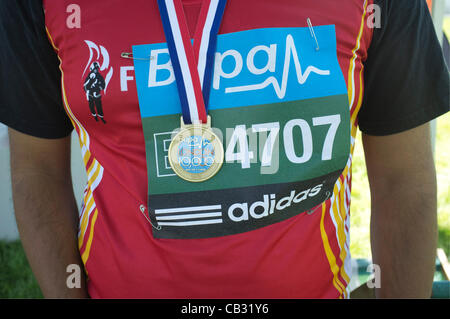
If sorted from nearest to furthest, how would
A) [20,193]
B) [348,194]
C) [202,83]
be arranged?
[202,83] → [348,194] → [20,193]

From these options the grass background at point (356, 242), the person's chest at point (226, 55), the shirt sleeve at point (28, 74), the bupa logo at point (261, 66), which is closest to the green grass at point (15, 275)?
the grass background at point (356, 242)

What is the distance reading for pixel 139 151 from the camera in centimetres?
117

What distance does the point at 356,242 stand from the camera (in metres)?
3.99

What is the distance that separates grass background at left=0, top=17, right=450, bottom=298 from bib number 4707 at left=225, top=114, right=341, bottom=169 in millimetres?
2912

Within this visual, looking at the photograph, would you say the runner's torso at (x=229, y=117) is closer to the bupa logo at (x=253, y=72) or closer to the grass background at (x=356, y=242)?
the bupa logo at (x=253, y=72)

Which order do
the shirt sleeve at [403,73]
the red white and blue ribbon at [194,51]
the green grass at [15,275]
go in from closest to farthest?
the red white and blue ribbon at [194,51]
the shirt sleeve at [403,73]
the green grass at [15,275]

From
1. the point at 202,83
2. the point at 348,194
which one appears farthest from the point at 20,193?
the point at 348,194

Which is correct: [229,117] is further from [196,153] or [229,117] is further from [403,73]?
[403,73]

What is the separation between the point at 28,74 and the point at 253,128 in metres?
0.64

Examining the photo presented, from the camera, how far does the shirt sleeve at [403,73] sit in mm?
1245

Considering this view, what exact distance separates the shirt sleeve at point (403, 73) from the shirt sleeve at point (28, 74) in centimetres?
84

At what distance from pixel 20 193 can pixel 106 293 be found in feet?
1.40

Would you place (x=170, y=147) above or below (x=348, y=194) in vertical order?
above
